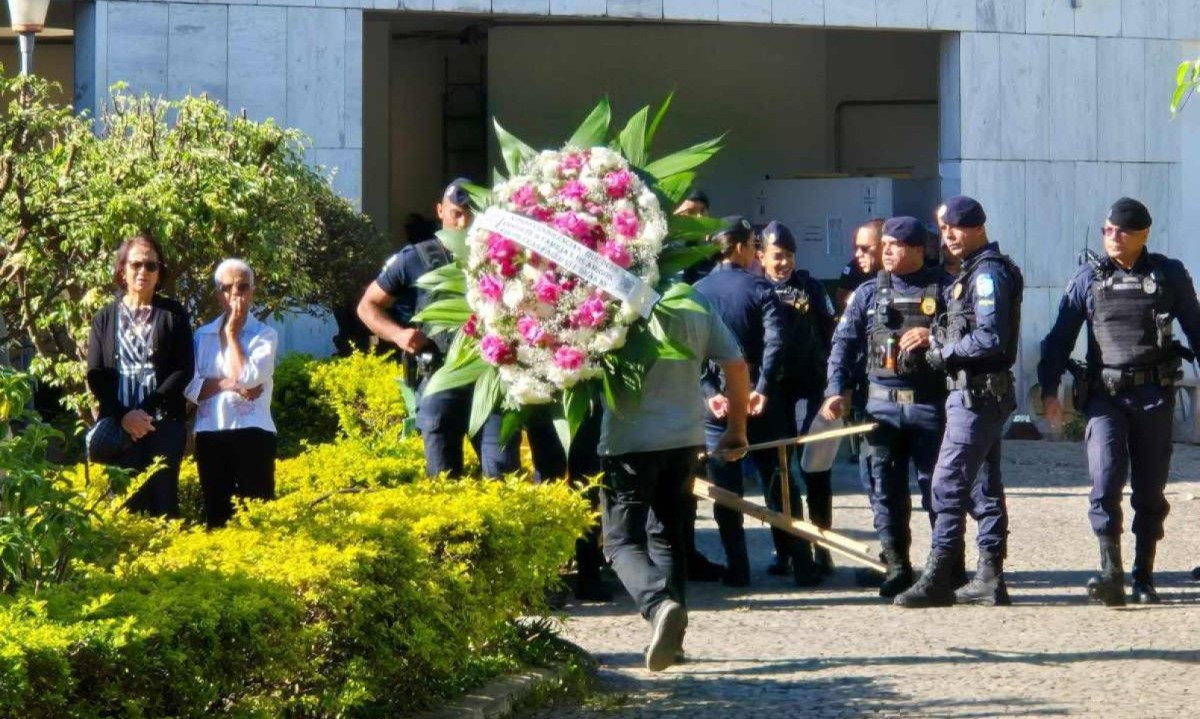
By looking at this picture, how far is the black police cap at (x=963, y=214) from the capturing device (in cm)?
916

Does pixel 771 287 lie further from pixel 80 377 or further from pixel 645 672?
pixel 80 377

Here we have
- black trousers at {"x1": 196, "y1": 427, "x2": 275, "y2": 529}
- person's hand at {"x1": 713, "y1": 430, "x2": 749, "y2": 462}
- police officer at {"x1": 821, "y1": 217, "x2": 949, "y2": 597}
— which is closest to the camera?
person's hand at {"x1": 713, "y1": 430, "x2": 749, "y2": 462}

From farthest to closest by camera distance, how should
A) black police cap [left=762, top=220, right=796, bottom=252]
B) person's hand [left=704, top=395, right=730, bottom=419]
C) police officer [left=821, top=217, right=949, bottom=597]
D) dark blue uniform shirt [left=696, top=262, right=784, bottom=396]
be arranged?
black police cap [left=762, top=220, right=796, bottom=252] → dark blue uniform shirt [left=696, top=262, right=784, bottom=396] → person's hand [left=704, top=395, right=730, bottom=419] → police officer [left=821, top=217, right=949, bottom=597]

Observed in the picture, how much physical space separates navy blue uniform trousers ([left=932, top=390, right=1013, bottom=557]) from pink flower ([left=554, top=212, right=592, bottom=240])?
270 cm

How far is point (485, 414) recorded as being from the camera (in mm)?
7297

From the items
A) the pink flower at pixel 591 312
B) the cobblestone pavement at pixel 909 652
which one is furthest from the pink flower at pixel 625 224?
the cobblestone pavement at pixel 909 652

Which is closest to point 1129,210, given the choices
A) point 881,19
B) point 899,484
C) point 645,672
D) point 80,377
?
point 899,484

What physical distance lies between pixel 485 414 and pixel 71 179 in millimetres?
3300

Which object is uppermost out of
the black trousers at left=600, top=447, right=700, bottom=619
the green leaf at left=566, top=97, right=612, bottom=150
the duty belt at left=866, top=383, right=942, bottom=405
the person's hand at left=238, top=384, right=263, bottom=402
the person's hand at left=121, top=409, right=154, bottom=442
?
the green leaf at left=566, top=97, right=612, bottom=150

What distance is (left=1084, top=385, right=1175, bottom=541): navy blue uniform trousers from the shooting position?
9297 mm

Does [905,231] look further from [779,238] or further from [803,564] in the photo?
[803,564]

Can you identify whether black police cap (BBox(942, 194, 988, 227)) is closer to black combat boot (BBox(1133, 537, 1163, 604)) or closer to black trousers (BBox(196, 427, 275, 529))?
black combat boot (BBox(1133, 537, 1163, 604))

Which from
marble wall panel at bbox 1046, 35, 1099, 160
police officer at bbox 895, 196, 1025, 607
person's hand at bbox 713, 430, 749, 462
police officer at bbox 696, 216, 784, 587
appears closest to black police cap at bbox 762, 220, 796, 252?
police officer at bbox 696, 216, 784, 587

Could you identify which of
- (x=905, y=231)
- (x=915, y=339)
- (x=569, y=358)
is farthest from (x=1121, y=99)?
(x=569, y=358)
